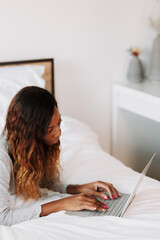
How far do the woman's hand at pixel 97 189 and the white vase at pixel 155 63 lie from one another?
1.18 meters

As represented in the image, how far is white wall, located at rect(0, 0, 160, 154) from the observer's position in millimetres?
1807

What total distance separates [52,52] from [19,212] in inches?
46.0

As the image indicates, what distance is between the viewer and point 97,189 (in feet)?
3.85

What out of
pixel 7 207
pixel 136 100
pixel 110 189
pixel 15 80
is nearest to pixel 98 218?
pixel 110 189

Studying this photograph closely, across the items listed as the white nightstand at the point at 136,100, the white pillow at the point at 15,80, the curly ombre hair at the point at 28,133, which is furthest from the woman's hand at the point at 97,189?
the white nightstand at the point at 136,100

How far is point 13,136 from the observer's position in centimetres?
105

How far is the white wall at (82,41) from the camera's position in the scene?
1807 millimetres

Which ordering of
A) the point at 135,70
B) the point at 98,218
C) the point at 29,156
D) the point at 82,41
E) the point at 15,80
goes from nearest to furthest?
the point at 98,218 → the point at 29,156 → the point at 15,80 → the point at 82,41 → the point at 135,70

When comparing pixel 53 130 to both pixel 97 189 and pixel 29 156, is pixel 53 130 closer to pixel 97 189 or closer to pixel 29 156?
pixel 29 156

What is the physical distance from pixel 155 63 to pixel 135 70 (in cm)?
14

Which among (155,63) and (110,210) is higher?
(155,63)

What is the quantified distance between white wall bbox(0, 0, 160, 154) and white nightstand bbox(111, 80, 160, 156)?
6 cm

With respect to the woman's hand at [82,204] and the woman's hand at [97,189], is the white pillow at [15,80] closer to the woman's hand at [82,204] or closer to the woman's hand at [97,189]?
the woman's hand at [97,189]

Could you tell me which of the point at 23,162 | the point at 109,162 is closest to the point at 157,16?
the point at 109,162
